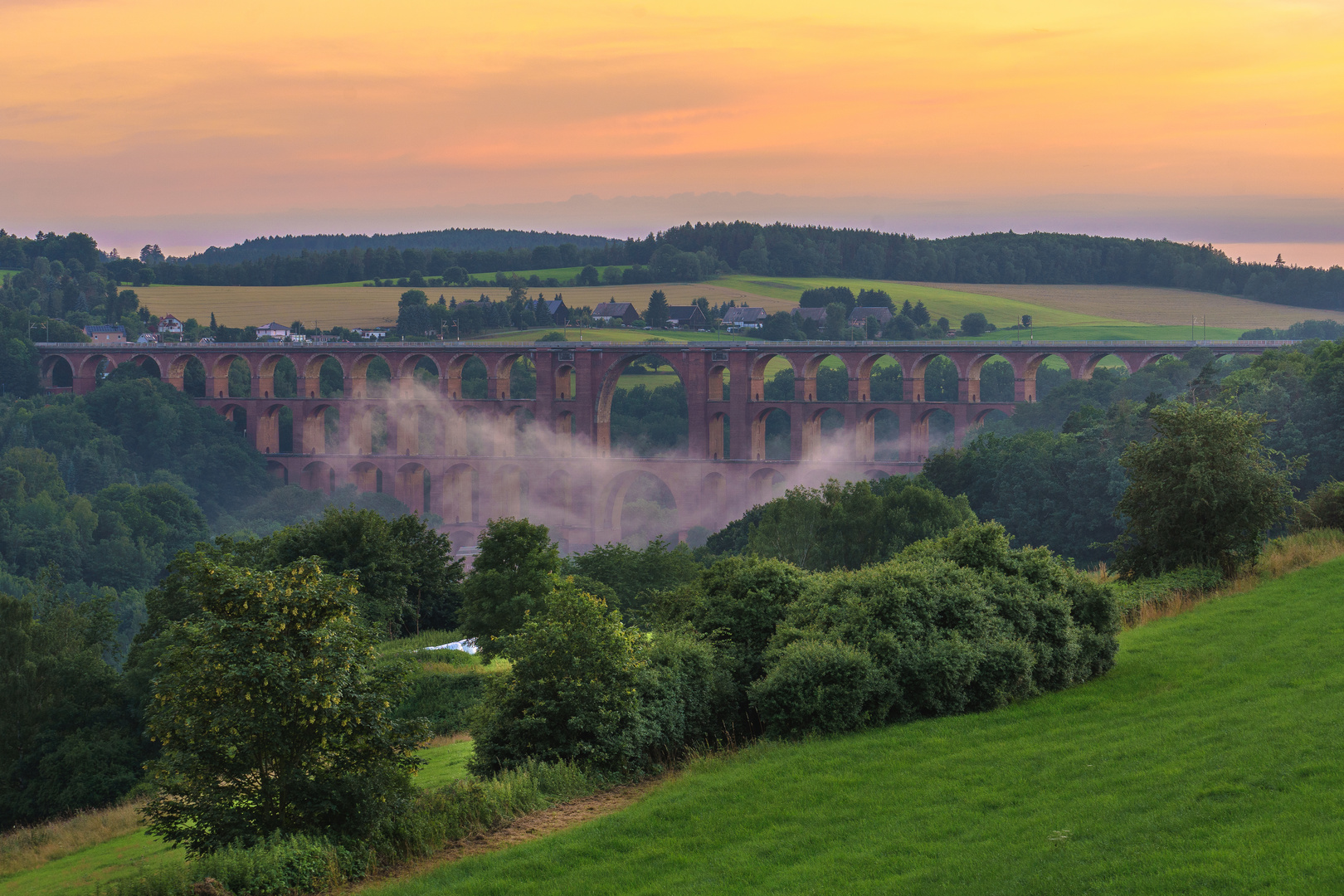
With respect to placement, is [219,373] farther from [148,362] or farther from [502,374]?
[502,374]

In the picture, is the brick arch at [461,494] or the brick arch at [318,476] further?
the brick arch at [318,476]

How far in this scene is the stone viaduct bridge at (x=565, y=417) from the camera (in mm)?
99125

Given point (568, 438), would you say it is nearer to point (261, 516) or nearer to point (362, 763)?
point (261, 516)

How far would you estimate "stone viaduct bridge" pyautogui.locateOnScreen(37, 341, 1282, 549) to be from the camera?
99.1 metres

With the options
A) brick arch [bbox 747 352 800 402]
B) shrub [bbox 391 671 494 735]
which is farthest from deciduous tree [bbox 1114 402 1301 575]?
brick arch [bbox 747 352 800 402]

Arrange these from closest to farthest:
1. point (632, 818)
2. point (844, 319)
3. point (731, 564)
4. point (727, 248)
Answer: point (632, 818) < point (731, 564) < point (844, 319) < point (727, 248)

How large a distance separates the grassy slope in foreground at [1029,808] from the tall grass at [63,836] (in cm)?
1337

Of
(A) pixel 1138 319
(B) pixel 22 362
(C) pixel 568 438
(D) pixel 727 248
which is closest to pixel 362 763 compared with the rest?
(C) pixel 568 438

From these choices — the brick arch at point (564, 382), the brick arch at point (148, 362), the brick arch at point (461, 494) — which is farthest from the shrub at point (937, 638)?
the brick arch at point (148, 362)

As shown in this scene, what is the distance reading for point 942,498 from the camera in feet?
200

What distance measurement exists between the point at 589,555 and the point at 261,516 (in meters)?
65.9

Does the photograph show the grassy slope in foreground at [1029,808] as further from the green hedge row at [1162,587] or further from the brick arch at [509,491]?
the brick arch at [509,491]

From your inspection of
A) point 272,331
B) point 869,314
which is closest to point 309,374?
point 272,331

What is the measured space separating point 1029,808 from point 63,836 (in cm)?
2444
